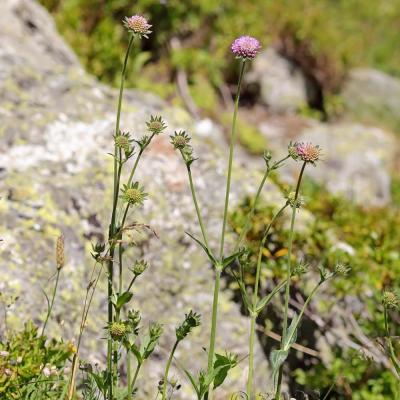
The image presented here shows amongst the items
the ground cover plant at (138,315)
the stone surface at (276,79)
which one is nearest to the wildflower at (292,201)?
the ground cover plant at (138,315)

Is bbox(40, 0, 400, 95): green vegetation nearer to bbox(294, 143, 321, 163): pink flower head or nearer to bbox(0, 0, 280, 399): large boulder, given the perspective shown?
bbox(0, 0, 280, 399): large boulder

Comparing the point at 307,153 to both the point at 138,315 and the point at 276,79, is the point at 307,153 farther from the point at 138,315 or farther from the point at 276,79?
the point at 276,79

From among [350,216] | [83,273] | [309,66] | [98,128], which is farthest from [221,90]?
[83,273]

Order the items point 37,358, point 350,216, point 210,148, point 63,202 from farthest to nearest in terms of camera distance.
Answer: point 350,216 < point 210,148 < point 63,202 < point 37,358

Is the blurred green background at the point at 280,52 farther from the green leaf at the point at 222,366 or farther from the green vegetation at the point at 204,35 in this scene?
the green leaf at the point at 222,366

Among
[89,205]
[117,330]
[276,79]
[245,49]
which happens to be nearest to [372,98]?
[276,79]

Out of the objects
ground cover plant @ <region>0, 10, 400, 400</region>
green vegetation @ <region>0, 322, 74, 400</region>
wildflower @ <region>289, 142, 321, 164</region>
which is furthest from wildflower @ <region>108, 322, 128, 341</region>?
wildflower @ <region>289, 142, 321, 164</region>

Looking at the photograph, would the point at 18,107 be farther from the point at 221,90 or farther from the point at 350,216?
the point at 221,90
